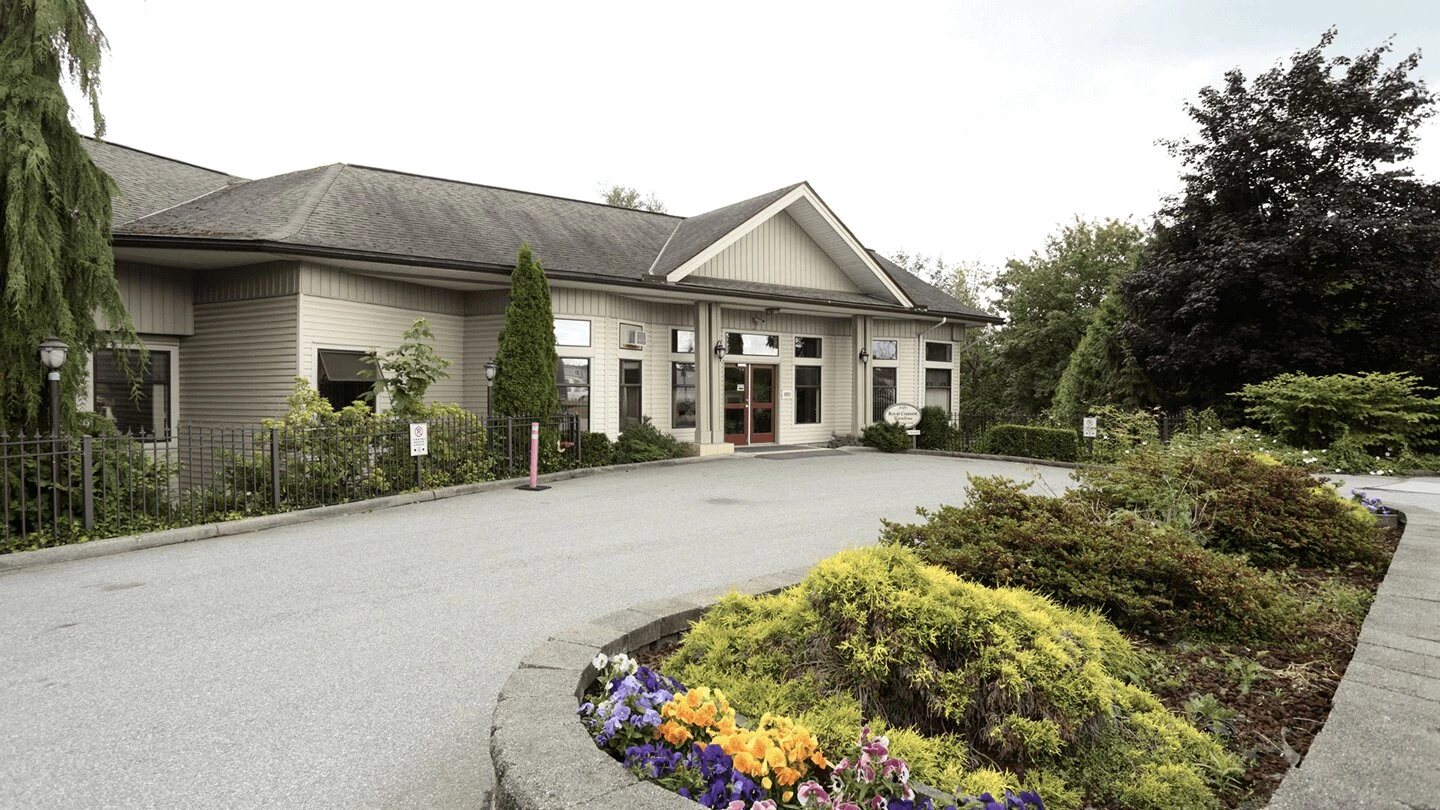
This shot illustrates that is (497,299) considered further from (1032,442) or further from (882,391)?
(1032,442)

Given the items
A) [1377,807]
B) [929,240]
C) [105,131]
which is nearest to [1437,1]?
[1377,807]

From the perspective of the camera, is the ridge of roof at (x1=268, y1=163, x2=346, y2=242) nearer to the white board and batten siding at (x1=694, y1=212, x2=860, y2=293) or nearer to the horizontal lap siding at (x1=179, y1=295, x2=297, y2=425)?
the horizontal lap siding at (x1=179, y1=295, x2=297, y2=425)

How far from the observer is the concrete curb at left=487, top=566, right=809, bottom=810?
77.8 inches

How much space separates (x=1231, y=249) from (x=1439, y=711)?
67.5ft

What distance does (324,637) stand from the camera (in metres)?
4.69

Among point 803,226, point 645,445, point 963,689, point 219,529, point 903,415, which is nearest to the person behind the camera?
point 963,689

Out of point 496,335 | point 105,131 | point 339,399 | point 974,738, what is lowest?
point 974,738

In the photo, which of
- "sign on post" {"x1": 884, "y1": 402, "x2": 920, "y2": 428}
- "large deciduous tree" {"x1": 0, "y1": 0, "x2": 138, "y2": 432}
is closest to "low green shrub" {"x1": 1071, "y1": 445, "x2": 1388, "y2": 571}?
"large deciduous tree" {"x1": 0, "y1": 0, "x2": 138, "y2": 432}

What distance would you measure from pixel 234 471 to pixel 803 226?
1417 cm

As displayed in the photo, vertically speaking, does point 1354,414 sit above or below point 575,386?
below

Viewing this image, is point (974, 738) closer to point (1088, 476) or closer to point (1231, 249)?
point (1088, 476)

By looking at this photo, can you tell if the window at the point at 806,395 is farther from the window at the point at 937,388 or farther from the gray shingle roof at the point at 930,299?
the window at the point at 937,388

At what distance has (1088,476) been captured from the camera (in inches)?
252

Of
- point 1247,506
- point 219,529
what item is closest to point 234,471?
point 219,529
